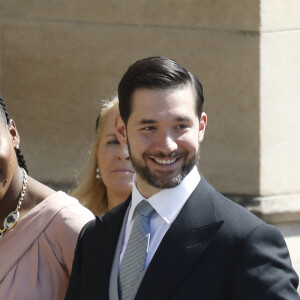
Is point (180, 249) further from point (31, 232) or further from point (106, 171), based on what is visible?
point (106, 171)

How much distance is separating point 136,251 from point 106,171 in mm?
1903

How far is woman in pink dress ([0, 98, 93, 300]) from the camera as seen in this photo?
343 centimetres

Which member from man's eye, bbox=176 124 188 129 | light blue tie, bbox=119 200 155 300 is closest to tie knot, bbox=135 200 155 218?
light blue tie, bbox=119 200 155 300

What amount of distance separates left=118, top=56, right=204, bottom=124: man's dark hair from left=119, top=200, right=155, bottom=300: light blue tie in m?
0.31

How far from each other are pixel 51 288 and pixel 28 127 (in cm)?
253

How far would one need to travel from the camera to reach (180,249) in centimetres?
289

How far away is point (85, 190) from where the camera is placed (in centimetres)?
507

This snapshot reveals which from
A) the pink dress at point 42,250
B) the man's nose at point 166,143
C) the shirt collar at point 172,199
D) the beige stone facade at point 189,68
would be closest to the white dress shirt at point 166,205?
the shirt collar at point 172,199

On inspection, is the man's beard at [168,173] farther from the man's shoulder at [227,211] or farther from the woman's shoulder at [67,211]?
the woman's shoulder at [67,211]

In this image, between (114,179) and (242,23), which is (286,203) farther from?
(114,179)

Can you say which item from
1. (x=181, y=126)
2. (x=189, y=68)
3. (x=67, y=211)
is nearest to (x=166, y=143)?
(x=181, y=126)

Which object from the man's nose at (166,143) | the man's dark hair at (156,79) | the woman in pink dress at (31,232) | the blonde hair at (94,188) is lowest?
the blonde hair at (94,188)

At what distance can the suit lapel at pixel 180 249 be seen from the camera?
112 inches

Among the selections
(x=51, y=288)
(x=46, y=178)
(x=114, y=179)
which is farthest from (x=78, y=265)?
(x=46, y=178)
